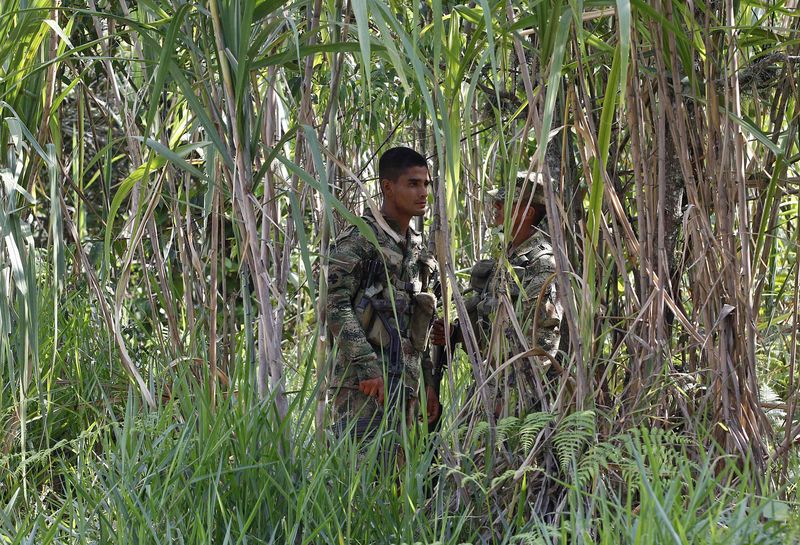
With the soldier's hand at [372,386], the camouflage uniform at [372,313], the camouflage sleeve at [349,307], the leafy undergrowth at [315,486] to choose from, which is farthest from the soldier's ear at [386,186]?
the leafy undergrowth at [315,486]

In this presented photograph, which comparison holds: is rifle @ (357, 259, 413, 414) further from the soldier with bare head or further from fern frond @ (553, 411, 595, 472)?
fern frond @ (553, 411, 595, 472)

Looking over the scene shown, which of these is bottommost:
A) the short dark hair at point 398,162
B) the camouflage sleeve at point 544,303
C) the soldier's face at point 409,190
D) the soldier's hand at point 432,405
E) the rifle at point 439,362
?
the soldier's hand at point 432,405

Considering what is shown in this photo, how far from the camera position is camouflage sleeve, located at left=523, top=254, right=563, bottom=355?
2.72 metres

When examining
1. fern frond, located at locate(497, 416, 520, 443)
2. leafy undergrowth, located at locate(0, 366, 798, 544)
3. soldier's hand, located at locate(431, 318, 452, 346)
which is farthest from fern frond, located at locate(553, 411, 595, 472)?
soldier's hand, located at locate(431, 318, 452, 346)

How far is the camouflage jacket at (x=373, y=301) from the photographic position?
116 inches

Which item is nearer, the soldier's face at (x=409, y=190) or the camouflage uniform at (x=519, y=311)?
the camouflage uniform at (x=519, y=311)

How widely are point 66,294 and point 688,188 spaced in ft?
7.27

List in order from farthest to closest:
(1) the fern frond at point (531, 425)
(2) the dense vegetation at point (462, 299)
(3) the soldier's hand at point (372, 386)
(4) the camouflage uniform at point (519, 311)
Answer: (3) the soldier's hand at point (372, 386), (4) the camouflage uniform at point (519, 311), (1) the fern frond at point (531, 425), (2) the dense vegetation at point (462, 299)

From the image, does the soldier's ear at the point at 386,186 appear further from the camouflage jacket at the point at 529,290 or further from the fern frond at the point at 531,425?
the fern frond at the point at 531,425

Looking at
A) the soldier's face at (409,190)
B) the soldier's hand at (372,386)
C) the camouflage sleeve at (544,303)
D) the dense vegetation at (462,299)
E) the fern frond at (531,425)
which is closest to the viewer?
the dense vegetation at (462,299)

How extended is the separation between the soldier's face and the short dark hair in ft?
0.04

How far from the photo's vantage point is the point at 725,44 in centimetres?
229

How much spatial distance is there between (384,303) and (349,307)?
105 millimetres

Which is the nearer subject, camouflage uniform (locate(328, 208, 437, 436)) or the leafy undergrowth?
the leafy undergrowth
